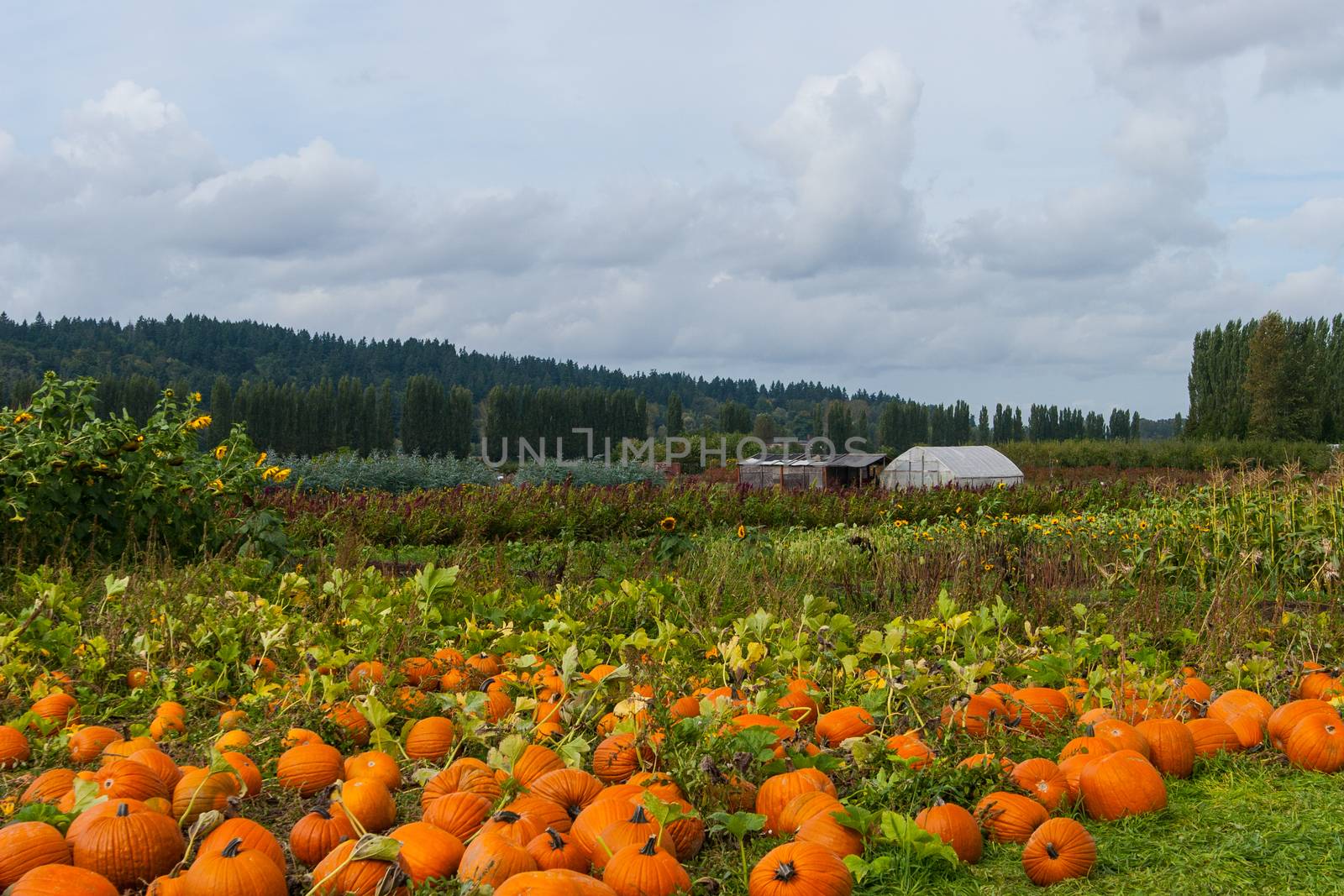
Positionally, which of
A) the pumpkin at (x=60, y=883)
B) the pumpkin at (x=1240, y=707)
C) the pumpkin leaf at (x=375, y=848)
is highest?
the pumpkin leaf at (x=375, y=848)

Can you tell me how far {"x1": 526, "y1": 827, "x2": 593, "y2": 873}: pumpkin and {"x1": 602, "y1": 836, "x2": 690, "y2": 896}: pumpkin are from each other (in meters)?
0.09

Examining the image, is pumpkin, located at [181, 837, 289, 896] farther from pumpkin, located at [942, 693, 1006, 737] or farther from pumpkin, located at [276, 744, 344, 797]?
pumpkin, located at [942, 693, 1006, 737]

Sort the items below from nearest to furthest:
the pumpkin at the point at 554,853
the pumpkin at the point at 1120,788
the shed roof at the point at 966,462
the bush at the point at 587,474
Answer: the pumpkin at the point at 554,853 → the pumpkin at the point at 1120,788 → the bush at the point at 587,474 → the shed roof at the point at 966,462

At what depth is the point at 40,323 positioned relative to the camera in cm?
8338

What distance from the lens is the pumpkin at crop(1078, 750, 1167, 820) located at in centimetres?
219

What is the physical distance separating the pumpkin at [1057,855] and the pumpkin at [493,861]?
0.97m

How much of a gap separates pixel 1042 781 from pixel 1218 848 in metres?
0.36

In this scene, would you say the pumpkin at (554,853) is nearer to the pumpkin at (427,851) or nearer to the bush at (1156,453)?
the pumpkin at (427,851)

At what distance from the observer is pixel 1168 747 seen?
98.3 inches

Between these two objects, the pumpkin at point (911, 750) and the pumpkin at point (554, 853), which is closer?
the pumpkin at point (554, 853)

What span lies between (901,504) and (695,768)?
1034cm

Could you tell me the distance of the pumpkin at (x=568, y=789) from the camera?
6.56 feet

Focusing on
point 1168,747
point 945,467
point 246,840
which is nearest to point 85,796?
point 246,840

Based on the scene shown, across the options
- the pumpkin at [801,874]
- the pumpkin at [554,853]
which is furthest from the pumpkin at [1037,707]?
the pumpkin at [554,853]
